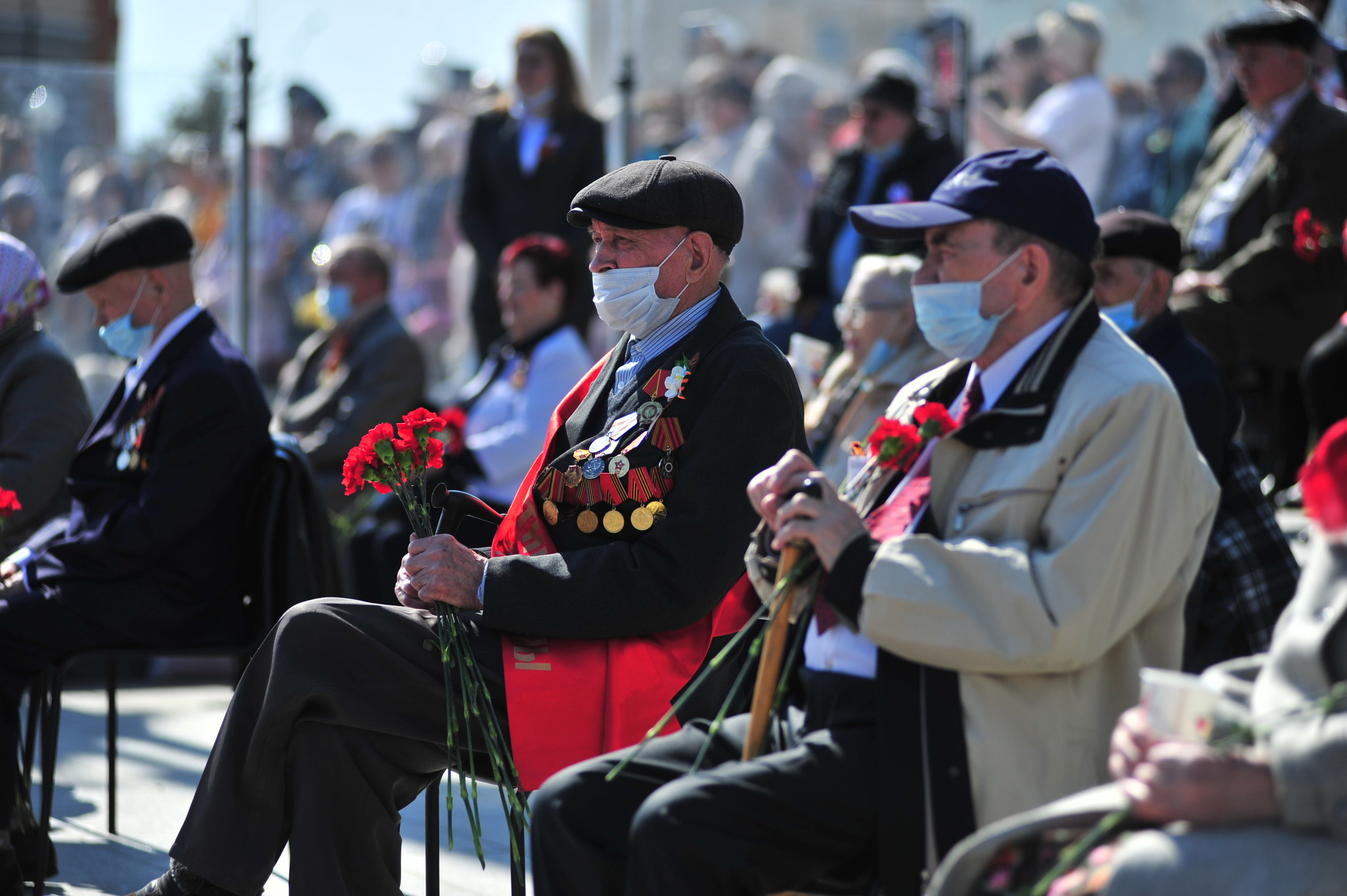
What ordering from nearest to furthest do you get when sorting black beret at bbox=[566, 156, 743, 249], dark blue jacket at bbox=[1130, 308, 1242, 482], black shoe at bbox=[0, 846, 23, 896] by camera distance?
black beret at bbox=[566, 156, 743, 249]
black shoe at bbox=[0, 846, 23, 896]
dark blue jacket at bbox=[1130, 308, 1242, 482]

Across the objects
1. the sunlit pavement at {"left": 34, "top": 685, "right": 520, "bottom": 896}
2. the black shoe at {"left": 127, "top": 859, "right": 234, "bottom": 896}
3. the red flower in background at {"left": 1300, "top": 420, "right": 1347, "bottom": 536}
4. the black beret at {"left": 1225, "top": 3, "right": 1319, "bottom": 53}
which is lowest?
the sunlit pavement at {"left": 34, "top": 685, "right": 520, "bottom": 896}

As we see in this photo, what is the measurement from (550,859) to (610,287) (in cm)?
141

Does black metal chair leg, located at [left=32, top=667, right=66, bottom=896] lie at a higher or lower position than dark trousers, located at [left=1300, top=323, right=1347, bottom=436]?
lower

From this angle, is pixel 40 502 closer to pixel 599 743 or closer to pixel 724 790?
pixel 599 743

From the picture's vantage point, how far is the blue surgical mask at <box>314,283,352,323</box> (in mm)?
7855

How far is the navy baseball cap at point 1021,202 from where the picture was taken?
2.84 meters

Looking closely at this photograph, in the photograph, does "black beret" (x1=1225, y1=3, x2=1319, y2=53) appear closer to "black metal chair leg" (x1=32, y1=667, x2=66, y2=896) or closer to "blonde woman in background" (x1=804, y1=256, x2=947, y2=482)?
"blonde woman in background" (x1=804, y1=256, x2=947, y2=482)

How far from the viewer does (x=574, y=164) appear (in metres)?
8.15

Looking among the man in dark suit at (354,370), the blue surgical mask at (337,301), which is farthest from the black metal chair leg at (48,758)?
the blue surgical mask at (337,301)

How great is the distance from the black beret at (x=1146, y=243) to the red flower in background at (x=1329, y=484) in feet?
8.74

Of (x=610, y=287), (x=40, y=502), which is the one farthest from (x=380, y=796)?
(x=40, y=502)

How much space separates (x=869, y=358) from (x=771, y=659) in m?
3.07

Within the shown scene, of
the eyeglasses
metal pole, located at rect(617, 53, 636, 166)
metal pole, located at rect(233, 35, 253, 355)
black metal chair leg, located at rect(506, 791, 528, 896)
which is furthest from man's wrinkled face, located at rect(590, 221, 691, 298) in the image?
metal pole, located at rect(233, 35, 253, 355)

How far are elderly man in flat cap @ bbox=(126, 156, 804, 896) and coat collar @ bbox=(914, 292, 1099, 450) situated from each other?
69cm
